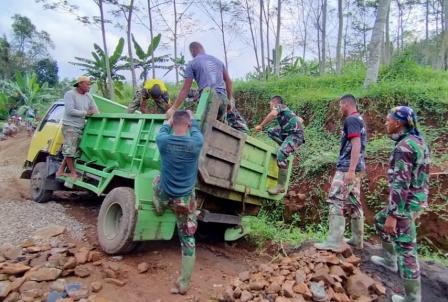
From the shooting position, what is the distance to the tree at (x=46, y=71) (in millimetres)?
25750

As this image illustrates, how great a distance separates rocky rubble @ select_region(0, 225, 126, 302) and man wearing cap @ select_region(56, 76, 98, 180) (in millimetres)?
1585

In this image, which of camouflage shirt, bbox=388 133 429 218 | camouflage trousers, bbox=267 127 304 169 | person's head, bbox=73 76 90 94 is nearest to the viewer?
camouflage shirt, bbox=388 133 429 218

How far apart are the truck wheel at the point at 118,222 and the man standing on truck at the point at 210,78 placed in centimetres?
118

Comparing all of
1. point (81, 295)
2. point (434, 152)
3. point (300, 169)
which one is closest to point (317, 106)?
point (300, 169)

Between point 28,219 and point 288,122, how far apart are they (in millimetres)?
3694

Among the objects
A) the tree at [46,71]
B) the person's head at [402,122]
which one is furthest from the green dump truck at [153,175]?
the tree at [46,71]

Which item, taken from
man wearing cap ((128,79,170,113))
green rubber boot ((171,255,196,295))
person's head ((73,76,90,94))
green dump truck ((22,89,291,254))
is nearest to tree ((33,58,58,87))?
person's head ((73,76,90,94))

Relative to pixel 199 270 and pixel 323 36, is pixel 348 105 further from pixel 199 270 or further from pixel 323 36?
pixel 323 36

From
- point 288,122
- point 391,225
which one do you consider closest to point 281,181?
point 288,122

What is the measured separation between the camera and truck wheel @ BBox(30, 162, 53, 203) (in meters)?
6.32

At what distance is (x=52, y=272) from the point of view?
373 cm

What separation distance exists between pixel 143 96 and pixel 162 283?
124 inches

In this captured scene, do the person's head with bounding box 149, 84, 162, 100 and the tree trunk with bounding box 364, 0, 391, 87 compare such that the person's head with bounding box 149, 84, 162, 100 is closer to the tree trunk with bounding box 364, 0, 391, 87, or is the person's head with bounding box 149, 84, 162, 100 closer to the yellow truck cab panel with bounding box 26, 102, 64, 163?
the yellow truck cab panel with bounding box 26, 102, 64, 163

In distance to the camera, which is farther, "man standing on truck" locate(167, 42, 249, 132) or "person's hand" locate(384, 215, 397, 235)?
"man standing on truck" locate(167, 42, 249, 132)
